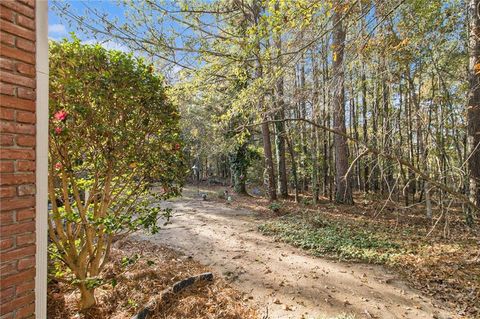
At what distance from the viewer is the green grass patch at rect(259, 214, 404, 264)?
4.79 metres

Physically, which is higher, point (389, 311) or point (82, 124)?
point (82, 124)

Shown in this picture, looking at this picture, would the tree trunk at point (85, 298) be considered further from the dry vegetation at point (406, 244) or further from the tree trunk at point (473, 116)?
the tree trunk at point (473, 116)

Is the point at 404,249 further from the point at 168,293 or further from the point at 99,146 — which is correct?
the point at 99,146

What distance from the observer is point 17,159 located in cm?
161

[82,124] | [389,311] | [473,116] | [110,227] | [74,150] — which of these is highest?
[473,116]

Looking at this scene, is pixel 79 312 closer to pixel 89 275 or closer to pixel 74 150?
pixel 89 275

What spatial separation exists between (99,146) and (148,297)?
183 cm

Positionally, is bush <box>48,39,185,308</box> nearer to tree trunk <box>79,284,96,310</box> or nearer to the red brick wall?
tree trunk <box>79,284,96,310</box>

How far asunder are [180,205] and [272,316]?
721 centimetres

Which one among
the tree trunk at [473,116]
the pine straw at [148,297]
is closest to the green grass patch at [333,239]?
the tree trunk at [473,116]

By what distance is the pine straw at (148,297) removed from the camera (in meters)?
2.89

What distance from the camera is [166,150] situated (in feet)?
10.3

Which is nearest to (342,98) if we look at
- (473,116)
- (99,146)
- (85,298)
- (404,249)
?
(473,116)

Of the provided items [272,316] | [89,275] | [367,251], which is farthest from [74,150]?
[367,251]
